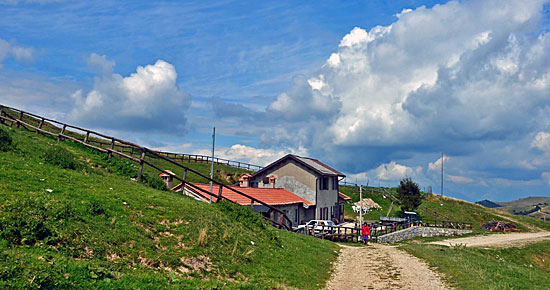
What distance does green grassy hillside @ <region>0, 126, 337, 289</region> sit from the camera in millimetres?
9398

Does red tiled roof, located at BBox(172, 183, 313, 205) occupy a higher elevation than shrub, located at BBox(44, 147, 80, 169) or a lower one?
lower

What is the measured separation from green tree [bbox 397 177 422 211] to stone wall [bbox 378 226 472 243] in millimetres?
10423

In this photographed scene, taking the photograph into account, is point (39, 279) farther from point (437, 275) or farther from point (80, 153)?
point (80, 153)

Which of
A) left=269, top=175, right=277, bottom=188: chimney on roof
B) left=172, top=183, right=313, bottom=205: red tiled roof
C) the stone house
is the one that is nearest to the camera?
left=172, top=183, right=313, bottom=205: red tiled roof

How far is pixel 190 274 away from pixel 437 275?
1174cm

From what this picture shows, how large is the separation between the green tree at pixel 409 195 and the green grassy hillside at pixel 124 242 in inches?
1850

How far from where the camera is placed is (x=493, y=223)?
62.8m

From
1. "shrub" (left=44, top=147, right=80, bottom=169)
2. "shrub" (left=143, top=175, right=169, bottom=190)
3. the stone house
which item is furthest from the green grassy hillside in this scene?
the stone house

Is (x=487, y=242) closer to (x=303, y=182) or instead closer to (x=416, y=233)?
(x=416, y=233)

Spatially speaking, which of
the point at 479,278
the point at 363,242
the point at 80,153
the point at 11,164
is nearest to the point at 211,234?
the point at 11,164

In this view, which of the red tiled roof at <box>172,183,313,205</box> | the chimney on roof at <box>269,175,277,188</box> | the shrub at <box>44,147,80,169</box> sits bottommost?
the red tiled roof at <box>172,183,313,205</box>

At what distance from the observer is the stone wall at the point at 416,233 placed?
135ft

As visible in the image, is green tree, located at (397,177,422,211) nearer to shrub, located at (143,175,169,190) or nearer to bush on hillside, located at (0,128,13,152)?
shrub, located at (143,175,169,190)

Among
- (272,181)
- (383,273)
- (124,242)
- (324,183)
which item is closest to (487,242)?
(324,183)
